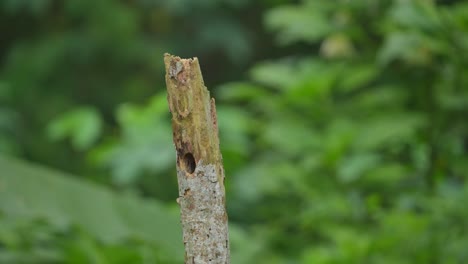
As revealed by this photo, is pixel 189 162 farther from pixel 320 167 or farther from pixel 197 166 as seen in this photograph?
pixel 320 167

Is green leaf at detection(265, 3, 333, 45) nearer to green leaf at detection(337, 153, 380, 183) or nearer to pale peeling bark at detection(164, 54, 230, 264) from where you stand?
green leaf at detection(337, 153, 380, 183)

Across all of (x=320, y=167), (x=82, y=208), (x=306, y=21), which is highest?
(x=306, y=21)

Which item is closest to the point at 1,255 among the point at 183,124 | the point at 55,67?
the point at 183,124

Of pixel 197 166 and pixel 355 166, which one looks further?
pixel 355 166

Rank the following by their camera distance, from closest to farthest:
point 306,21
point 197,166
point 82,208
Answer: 1. point 197,166
2. point 82,208
3. point 306,21

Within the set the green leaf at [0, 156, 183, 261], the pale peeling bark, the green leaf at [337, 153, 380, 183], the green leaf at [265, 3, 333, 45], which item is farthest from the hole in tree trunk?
the green leaf at [265, 3, 333, 45]

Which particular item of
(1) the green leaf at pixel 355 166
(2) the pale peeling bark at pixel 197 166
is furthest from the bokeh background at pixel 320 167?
(2) the pale peeling bark at pixel 197 166

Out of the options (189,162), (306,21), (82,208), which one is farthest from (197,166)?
(306,21)

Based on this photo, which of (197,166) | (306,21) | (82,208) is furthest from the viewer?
(306,21)
